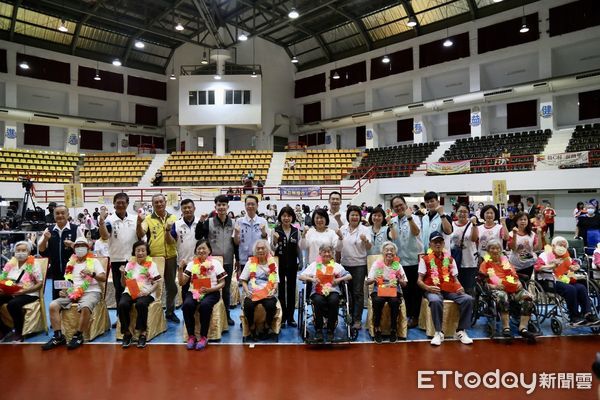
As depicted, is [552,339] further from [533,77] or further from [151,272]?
[533,77]

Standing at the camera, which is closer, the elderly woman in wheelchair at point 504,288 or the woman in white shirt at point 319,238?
the elderly woman in wheelchair at point 504,288

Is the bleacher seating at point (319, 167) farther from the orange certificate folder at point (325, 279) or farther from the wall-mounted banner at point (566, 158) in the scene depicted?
the orange certificate folder at point (325, 279)

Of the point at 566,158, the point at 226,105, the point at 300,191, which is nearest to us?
the point at 566,158

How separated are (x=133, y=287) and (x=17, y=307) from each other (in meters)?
1.46

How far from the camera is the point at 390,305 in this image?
4.36 metres

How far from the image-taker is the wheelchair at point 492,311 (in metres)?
4.46

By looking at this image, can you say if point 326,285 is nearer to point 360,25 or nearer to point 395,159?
point 395,159

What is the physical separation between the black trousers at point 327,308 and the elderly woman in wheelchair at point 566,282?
2.59 meters

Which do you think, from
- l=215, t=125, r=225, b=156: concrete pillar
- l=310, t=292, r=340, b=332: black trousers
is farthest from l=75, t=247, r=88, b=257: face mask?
l=215, t=125, r=225, b=156: concrete pillar

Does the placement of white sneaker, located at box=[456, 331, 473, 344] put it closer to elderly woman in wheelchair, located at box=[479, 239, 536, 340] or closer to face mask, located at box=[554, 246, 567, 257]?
elderly woman in wheelchair, located at box=[479, 239, 536, 340]

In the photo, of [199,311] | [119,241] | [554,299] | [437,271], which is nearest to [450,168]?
[554,299]

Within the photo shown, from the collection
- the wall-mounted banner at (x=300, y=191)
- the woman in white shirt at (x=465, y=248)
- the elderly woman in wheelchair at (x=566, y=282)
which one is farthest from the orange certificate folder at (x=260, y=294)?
the wall-mounted banner at (x=300, y=191)

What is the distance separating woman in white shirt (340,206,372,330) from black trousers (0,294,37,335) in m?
3.80

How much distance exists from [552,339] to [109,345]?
4.97 metres
